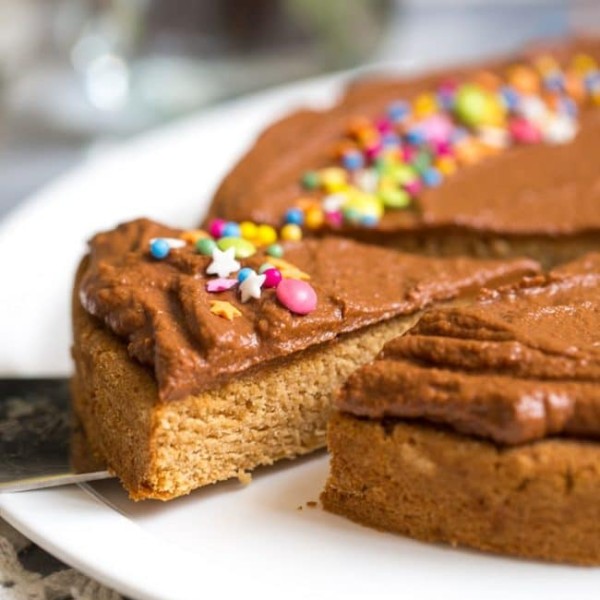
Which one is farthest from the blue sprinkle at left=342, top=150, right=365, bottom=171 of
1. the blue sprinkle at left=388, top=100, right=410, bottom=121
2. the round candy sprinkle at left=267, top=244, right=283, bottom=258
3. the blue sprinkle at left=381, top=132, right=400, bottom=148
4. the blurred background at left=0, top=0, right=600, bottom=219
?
the blurred background at left=0, top=0, right=600, bottom=219

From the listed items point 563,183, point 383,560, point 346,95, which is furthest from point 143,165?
point 383,560

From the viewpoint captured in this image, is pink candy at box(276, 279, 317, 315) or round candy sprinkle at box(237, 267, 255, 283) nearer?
pink candy at box(276, 279, 317, 315)

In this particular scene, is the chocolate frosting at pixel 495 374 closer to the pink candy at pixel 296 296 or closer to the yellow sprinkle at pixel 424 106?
the pink candy at pixel 296 296

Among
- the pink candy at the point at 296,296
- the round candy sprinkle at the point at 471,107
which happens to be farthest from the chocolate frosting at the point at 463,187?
the pink candy at the point at 296,296

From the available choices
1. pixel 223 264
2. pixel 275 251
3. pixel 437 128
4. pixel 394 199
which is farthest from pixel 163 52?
pixel 223 264

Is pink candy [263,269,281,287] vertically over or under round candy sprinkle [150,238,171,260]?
under

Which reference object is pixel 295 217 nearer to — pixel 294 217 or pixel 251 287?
pixel 294 217

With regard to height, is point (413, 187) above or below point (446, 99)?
below

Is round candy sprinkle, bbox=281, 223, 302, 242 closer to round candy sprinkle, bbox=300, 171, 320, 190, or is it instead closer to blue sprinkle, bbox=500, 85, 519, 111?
round candy sprinkle, bbox=300, 171, 320, 190
